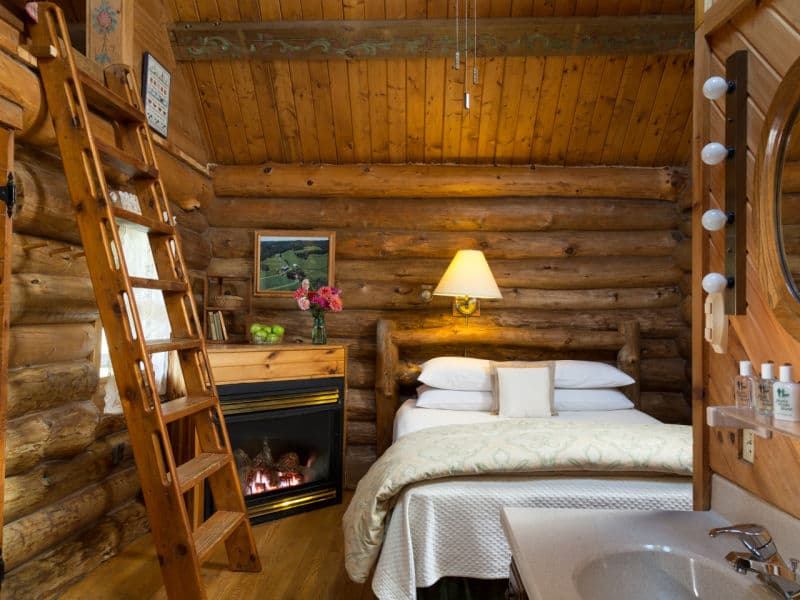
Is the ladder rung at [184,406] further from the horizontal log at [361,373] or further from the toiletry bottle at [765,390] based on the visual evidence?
the toiletry bottle at [765,390]

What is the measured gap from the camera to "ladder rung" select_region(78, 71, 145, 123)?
94.6 inches

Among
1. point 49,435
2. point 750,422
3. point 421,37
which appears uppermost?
point 421,37

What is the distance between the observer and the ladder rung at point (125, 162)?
7.62 feet

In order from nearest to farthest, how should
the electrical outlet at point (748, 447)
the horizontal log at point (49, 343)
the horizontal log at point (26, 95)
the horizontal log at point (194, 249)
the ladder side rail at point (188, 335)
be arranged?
the electrical outlet at point (748, 447), the horizontal log at point (26, 95), the horizontal log at point (49, 343), the ladder side rail at point (188, 335), the horizontal log at point (194, 249)

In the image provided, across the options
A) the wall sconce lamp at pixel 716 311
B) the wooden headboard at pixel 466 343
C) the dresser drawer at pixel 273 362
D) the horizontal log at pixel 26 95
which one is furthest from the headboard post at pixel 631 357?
the horizontal log at pixel 26 95

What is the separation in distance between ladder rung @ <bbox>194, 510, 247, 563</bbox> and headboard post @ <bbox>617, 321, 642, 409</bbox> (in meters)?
2.84

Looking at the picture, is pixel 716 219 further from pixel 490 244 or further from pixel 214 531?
pixel 490 244

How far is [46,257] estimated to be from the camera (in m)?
2.51

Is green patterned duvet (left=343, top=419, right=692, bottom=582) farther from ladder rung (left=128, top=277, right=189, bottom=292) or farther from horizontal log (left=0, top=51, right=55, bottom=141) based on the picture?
horizontal log (left=0, top=51, right=55, bottom=141)

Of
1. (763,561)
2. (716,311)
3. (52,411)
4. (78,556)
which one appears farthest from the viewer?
(78,556)

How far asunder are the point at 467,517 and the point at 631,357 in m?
2.46

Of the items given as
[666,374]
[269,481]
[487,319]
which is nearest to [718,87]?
[487,319]

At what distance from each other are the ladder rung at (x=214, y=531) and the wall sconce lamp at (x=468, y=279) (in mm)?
1990

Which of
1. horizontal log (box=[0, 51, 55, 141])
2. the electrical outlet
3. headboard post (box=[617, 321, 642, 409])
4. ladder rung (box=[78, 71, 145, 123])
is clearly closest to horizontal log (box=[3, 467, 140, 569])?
horizontal log (box=[0, 51, 55, 141])
